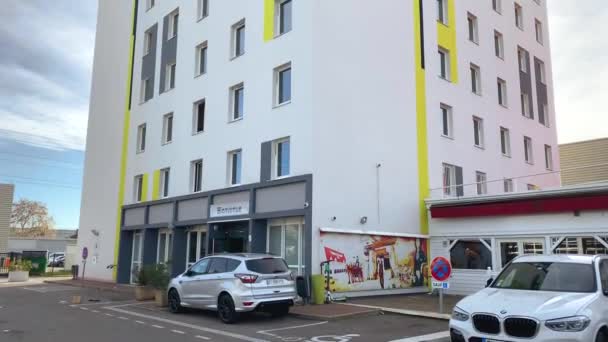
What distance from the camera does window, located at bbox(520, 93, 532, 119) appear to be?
2872 centimetres

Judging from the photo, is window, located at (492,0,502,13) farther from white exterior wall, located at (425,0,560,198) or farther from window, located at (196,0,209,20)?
window, located at (196,0,209,20)

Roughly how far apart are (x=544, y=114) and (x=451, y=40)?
10.3 meters

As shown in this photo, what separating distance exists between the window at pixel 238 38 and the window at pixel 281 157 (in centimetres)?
524

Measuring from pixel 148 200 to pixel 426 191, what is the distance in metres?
14.0

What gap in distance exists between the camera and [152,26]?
1115 inches

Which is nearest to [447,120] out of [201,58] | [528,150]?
[528,150]

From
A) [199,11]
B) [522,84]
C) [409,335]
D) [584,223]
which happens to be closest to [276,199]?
[409,335]

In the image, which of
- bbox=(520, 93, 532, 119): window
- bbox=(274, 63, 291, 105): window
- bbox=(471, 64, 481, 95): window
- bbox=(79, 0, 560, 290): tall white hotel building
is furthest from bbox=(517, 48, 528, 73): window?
bbox=(274, 63, 291, 105): window

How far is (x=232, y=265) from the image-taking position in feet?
43.0

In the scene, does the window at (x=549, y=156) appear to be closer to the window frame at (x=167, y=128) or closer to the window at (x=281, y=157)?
the window at (x=281, y=157)

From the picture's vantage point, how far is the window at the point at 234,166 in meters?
20.7

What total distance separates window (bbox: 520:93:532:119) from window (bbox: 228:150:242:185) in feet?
57.1

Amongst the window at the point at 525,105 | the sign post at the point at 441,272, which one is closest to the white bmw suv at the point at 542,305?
the sign post at the point at 441,272

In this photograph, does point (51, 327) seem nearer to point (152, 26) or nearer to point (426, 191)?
point (426, 191)
